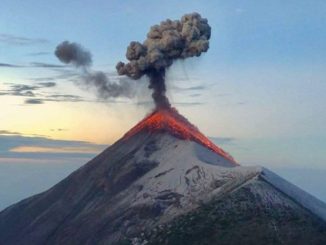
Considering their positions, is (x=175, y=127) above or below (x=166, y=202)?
above

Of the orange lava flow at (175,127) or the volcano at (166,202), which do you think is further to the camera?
the orange lava flow at (175,127)

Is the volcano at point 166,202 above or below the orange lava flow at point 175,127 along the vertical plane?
below

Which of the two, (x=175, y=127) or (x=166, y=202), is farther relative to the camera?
(x=175, y=127)

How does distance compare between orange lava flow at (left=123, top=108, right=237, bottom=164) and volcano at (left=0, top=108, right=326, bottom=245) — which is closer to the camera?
volcano at (left=0, top=108, right=326, bottom=245)

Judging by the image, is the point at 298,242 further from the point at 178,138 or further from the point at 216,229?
the point at 178,138

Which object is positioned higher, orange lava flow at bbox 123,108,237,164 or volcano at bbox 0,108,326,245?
orange lava flow at bbox 123,108,237,164
